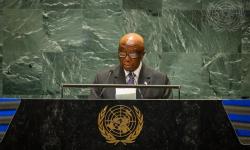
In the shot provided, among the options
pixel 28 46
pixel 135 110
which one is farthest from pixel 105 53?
pixel 135 110

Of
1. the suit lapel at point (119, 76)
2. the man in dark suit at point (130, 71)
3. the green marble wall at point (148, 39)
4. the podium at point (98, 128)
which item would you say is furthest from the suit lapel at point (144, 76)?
the green marble wall at point (148, 39)

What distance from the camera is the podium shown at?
291 centimetres

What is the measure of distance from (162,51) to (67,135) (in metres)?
3.29

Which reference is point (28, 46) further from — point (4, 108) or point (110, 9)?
point (4, 108)

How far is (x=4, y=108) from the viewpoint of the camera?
9.59ft

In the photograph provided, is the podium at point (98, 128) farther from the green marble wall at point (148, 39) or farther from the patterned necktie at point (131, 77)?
the green marble wall at point (148, 39)

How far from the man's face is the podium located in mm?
1439

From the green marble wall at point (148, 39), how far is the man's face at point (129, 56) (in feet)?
5.43

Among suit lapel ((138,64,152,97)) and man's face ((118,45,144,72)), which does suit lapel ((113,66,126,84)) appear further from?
suit lapel ((138,64,152,97))

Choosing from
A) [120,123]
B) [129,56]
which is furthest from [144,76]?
[120,123]

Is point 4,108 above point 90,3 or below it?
below

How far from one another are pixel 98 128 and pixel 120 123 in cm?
14

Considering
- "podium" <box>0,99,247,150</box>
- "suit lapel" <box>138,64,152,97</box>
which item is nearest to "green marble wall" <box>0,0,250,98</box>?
"suit lapel" <box>138,64,152,97</box>

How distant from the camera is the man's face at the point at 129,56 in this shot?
435 cm
